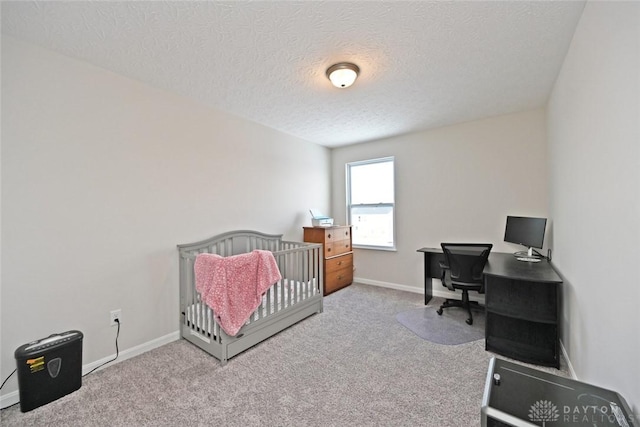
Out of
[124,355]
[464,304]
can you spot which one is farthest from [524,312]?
[124,355]

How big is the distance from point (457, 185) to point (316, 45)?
8.75 ft

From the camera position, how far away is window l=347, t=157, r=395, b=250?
162 inches

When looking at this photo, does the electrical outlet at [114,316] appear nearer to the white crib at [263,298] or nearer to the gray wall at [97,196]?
the gray wall at [97,196]

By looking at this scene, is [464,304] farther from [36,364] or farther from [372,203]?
[36,364]

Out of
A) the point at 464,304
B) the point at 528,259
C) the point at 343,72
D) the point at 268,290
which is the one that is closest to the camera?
the point at 343,72

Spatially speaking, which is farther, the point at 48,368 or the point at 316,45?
the point at 316,45

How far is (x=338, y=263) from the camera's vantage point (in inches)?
155

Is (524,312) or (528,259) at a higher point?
(528,259)

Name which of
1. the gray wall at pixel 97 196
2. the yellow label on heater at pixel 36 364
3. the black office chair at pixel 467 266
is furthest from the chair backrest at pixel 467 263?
the yellow label on heater at pixel 36 364

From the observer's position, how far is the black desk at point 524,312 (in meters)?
2.00

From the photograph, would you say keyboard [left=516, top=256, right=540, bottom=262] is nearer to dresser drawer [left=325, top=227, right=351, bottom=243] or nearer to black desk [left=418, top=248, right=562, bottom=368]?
black desk [left=418, top=248, right=562, bottom=368]

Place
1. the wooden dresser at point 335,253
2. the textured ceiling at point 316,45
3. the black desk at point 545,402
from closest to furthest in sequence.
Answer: the black desk at point 545,402, the textured ceiling at point 316,45, the wooden dresser at point 335,253

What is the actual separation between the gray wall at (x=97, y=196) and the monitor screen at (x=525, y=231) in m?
3.24

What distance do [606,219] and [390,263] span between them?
9.63 feet
